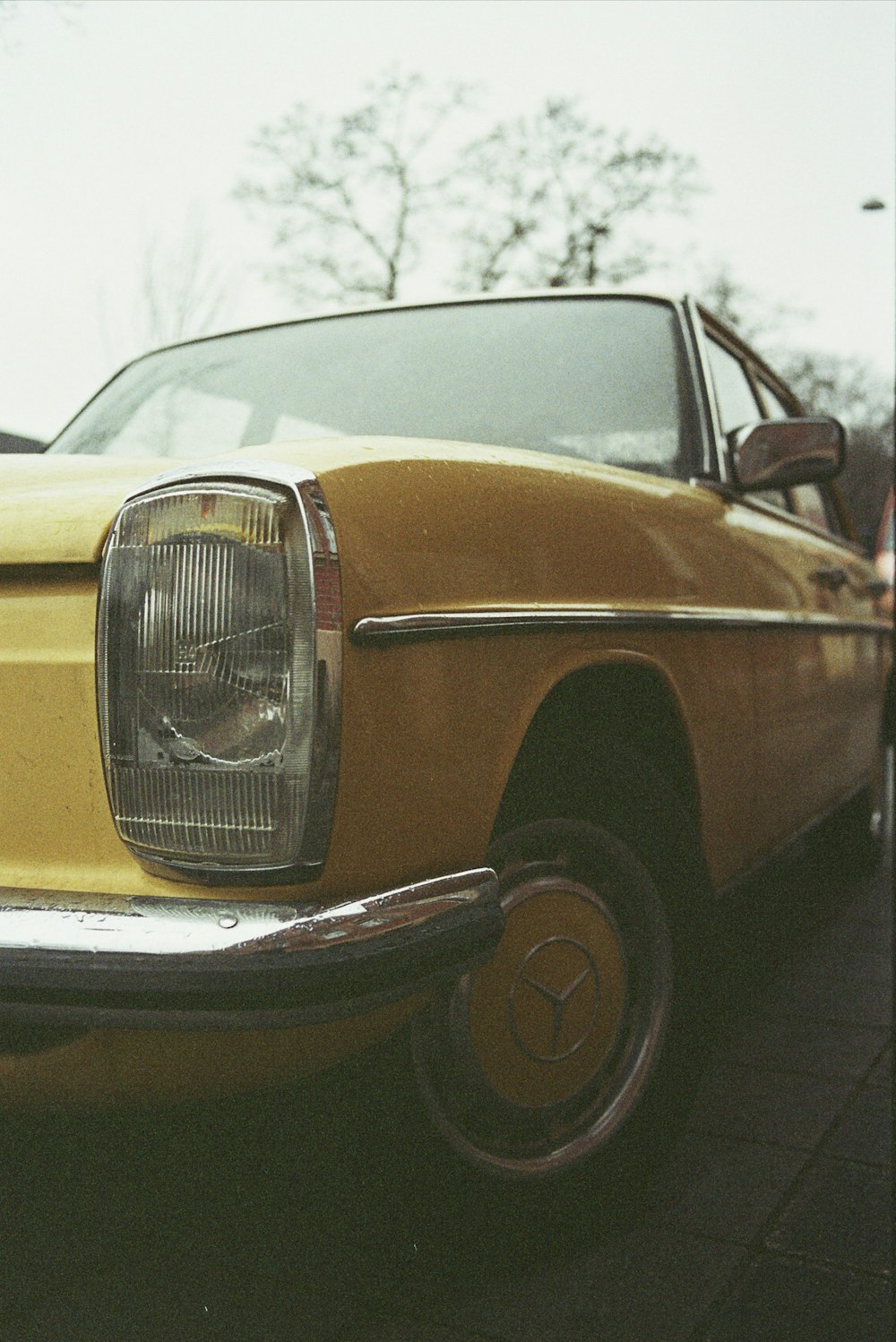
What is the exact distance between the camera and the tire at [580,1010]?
1875 millimetres

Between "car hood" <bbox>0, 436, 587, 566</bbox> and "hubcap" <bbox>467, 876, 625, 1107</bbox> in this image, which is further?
"hubcap" <bbox>467, 876, 625, 1107</bbox>

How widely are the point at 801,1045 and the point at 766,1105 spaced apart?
444 millimetres

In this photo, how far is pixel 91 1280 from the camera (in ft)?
6.20

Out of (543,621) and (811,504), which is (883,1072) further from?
(811,504)

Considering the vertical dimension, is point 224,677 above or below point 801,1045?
above

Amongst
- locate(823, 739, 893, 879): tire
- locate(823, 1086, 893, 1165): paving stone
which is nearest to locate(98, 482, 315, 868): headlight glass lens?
locate(823, 1086, 893, 1165): paving stone

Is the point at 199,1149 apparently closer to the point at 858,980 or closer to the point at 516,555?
the point at 516,555

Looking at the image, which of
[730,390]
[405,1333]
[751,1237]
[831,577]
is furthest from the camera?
[831,577]

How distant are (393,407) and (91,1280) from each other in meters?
1.70

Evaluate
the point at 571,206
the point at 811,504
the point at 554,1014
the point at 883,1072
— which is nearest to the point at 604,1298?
the point at 554,1014

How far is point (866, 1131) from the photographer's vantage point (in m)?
2.56

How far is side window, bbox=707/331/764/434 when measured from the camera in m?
3.20

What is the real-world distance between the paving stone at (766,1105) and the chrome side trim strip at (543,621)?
0.91 metres

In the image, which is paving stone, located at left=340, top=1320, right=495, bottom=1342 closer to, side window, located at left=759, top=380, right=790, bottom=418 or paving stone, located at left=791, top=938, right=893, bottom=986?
paving stone, located at left=791, top=938, right=893, bottom=986
